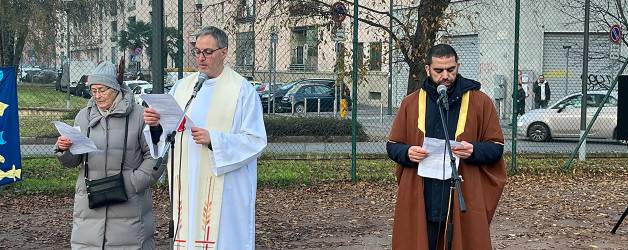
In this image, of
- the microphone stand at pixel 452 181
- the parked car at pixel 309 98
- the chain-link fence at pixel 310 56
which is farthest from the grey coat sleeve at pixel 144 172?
the parked car at pixel 309 98

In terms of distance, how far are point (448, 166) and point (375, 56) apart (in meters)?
7.94

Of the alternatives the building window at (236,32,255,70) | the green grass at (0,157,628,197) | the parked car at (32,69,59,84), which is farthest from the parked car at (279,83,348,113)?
the parked car at (32,69,59,84)

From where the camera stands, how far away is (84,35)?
13828 mm

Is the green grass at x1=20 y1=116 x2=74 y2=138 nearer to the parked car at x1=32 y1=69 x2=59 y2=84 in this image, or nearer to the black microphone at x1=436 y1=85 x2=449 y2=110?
the parked car at x1=32 y1=69 x2=59 y2=84

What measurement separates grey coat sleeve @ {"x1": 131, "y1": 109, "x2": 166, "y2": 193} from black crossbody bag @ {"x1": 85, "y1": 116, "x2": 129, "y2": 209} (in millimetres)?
87

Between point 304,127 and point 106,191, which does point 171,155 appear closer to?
point 106,191

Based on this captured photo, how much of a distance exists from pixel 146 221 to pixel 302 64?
811 centimetres

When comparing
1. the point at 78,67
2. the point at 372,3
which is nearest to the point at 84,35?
the point at 78,67

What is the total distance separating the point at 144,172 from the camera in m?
4.93

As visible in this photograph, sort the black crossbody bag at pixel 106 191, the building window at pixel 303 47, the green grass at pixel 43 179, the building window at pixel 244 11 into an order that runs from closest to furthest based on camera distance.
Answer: the black crossbody bag at pixel 106 191 < the green grass at pixel 43 179 < the building window at pixel 244 11 < the building window at pixel 303 47

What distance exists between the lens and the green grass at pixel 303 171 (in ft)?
34.3

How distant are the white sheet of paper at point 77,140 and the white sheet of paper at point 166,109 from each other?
57 centimetres

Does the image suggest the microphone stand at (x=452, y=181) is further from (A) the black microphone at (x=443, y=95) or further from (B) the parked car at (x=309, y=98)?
(B) the parked car at (x=309, y=98)

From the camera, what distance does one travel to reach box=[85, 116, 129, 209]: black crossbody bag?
4832 mm
